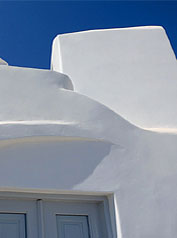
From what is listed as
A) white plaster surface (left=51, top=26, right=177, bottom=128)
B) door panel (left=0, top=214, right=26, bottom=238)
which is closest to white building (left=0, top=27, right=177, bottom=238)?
door panel (left=0, top=214, right=26, bottom=238)

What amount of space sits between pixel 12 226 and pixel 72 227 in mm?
775

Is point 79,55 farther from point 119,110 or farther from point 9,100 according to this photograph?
point 9,100

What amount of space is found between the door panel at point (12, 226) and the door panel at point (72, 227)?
0.48 metres

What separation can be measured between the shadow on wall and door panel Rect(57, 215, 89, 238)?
0.49m

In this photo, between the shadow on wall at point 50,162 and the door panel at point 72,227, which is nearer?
the shadow on wall at point 50,162

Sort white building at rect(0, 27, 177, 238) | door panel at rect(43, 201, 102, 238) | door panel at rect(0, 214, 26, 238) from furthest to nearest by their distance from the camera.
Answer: door panel at rect(43, 201, 102, 238) → white building at rect(0, 27, 177, 238) → door panel at rect(0, 214, 26, 238)

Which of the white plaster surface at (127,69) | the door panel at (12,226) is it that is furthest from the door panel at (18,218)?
the white plaster surface at (127,69)

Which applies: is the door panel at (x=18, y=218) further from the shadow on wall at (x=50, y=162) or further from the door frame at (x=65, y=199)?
the shadow on wall at (x=50, y=162)

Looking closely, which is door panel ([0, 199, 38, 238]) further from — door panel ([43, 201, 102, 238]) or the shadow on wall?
the shadow on wall

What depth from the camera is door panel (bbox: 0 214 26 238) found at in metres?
5.08

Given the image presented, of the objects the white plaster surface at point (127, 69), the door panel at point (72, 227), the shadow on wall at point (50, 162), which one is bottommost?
the door panel at point (72, 227)

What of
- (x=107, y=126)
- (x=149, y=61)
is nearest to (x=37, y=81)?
(x=107, y=126)

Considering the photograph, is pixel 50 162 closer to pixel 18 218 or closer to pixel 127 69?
pixel 18 218

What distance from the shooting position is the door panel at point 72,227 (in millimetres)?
5336
